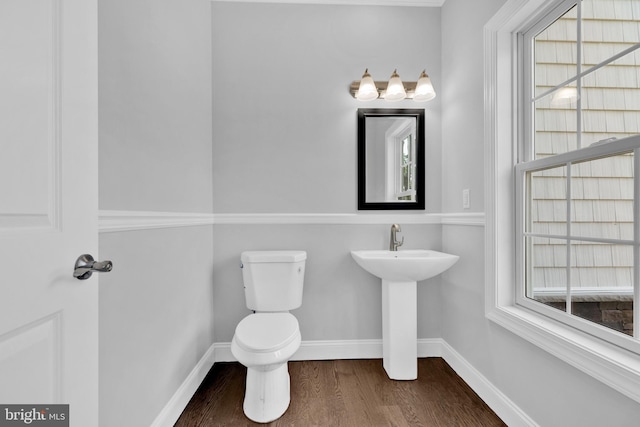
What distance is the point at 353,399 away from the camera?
5.82 ft

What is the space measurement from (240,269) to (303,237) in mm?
484

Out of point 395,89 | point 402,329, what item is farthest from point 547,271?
point 395,89

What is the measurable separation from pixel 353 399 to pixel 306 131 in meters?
1.66

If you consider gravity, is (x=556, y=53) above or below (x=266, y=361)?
above

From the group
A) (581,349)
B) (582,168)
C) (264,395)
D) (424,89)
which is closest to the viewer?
(581,349)

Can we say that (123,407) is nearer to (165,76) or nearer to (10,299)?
(10,299)

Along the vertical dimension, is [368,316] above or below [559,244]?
below

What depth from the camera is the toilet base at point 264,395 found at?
1599mm

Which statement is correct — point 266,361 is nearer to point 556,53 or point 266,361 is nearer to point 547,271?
point 547,271

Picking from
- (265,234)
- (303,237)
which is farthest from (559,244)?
(265,234)

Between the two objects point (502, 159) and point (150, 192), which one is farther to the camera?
point (502, 159)

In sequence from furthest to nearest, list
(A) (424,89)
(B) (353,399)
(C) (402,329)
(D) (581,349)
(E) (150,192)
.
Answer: (A) (424,89) < (C) (402,329) < (B) (353,399) < (E) (150,192) < (D) (581,349)

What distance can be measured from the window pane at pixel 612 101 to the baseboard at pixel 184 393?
6.85 ft

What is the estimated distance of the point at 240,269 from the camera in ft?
7.40
